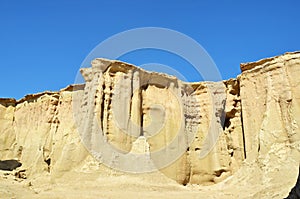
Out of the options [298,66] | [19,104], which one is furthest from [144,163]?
[19,104]

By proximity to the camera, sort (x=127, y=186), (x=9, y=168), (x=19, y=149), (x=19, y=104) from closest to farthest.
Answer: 1. (x=127, y=186)
2. (x=9, y=168)
3. (x=19, y=149)
4. (x=19, y=104)

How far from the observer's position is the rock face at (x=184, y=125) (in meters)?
22.1

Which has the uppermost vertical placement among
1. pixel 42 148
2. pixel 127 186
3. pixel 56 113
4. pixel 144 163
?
pixel 56 113

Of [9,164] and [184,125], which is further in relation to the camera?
[9,164]

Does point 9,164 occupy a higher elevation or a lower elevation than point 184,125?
lower

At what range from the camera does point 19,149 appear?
117 feet

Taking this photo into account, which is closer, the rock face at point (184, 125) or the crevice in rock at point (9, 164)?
the rock face at point (184, 125)

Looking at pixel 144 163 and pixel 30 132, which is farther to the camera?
pixel 30 132

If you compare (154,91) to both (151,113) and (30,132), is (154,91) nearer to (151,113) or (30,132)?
(151,113)

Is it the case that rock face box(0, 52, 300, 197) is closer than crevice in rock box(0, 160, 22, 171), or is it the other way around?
rock face box(0, 52, 300, 197)

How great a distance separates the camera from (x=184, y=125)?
91.8 feet

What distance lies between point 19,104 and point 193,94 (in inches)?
760

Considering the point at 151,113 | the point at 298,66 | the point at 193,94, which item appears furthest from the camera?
the point at 193,94

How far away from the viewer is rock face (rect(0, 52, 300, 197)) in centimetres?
2206
